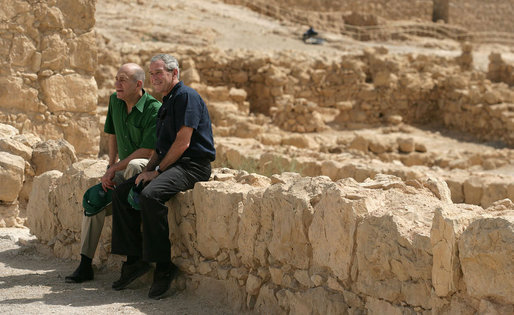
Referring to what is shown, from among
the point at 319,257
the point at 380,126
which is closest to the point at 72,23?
the point at 319,257

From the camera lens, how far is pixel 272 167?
33.6ft

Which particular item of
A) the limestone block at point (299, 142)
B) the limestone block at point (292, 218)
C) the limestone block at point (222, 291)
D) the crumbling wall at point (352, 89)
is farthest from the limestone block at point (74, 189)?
the crumbling wall at point (352, 89)

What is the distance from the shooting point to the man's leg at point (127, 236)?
4367 millimetres

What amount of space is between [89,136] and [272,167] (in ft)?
11.4

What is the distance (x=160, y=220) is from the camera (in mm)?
Answer: 4117

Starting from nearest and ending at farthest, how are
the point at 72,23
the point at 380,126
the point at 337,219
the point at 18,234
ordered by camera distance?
the point at 337,219, the point at 18,234, the point at 72,23, the point at 380,126

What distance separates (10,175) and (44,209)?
698 millimetres

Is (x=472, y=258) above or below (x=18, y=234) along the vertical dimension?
above

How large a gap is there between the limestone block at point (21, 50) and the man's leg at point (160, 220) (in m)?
3.76

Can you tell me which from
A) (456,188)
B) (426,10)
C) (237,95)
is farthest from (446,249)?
(426,10)

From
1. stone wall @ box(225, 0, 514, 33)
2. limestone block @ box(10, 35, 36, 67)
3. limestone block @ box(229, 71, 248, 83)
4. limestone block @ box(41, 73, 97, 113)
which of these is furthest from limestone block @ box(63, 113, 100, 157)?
stone wall @ box(225, 0, 514, 33)

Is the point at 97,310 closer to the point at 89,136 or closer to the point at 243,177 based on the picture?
the point at 243,177

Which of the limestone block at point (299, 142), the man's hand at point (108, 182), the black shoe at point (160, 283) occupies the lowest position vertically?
the limestone block at point (299, 142)

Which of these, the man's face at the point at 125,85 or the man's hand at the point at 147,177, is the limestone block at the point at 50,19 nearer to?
the man's face at the point at 125,85
